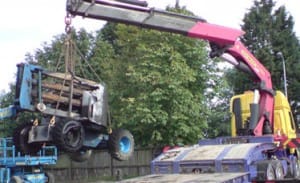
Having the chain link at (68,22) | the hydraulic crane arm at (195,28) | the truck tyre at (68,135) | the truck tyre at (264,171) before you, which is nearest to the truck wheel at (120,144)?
the truck tyre at (68,135)

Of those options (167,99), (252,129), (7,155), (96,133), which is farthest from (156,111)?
(96,133)

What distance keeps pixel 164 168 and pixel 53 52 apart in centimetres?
2432

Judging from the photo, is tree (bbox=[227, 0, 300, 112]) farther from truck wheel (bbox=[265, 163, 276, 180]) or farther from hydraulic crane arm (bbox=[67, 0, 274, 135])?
truck wheel (bbox=[265, 163, 276, 180])

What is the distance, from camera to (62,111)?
11.3m

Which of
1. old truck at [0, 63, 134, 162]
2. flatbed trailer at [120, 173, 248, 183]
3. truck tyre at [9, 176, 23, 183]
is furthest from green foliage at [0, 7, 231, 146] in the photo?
flatbed trailer at [120, 173, 248, 183]

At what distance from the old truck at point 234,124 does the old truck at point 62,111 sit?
4.64 feet

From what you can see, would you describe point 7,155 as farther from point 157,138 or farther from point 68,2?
point 68,2

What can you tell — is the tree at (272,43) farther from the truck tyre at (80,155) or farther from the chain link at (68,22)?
the chain link at (68,22)

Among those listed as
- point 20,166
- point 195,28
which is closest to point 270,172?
point 195,28

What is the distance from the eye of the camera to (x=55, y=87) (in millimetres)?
11469

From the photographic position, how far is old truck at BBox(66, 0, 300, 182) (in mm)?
11172

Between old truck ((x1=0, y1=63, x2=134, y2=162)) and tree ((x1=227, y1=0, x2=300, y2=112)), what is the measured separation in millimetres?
26101

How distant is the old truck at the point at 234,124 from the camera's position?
11.2 metres

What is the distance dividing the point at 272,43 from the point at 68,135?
99.6ft
